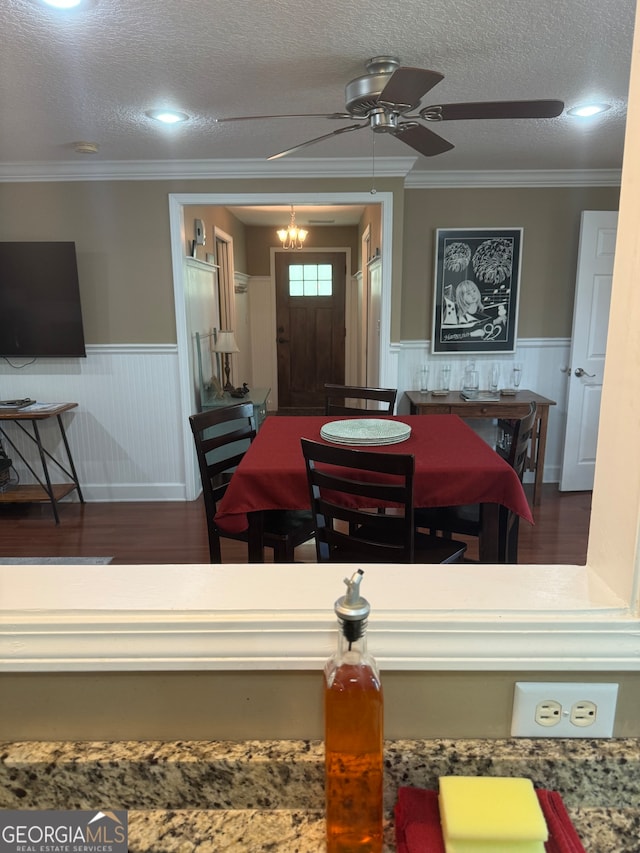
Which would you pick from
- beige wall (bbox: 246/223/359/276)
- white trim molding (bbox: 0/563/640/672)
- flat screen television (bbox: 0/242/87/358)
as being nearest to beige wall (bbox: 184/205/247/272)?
beige wall (bbox: 246/223/359/276)

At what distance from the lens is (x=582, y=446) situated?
14.0ft

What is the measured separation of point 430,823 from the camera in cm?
63

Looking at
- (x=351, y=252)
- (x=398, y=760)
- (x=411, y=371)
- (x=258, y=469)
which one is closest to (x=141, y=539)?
(x=258, y=469)

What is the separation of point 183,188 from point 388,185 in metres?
1.37

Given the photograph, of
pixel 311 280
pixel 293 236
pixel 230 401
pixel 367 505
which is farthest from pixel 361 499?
pixel 311 280

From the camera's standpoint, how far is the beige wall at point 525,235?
163 inches

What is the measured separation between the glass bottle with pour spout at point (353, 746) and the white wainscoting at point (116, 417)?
366 centimetres

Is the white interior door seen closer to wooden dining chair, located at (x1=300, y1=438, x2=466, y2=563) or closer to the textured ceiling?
the textured ceiling

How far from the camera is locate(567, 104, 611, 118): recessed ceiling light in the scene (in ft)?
8.61

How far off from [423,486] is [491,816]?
1.48 metres

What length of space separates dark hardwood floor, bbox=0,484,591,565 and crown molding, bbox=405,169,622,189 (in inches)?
89.2

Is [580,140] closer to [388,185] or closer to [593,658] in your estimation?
[388,185]

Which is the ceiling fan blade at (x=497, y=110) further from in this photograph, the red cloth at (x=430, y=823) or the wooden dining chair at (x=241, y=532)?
the red cloth at (x=430, y=823)

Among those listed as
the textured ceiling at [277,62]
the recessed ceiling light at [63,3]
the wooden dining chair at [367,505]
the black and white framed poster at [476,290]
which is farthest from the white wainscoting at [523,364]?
the recessed ceiling light at [63,3]
